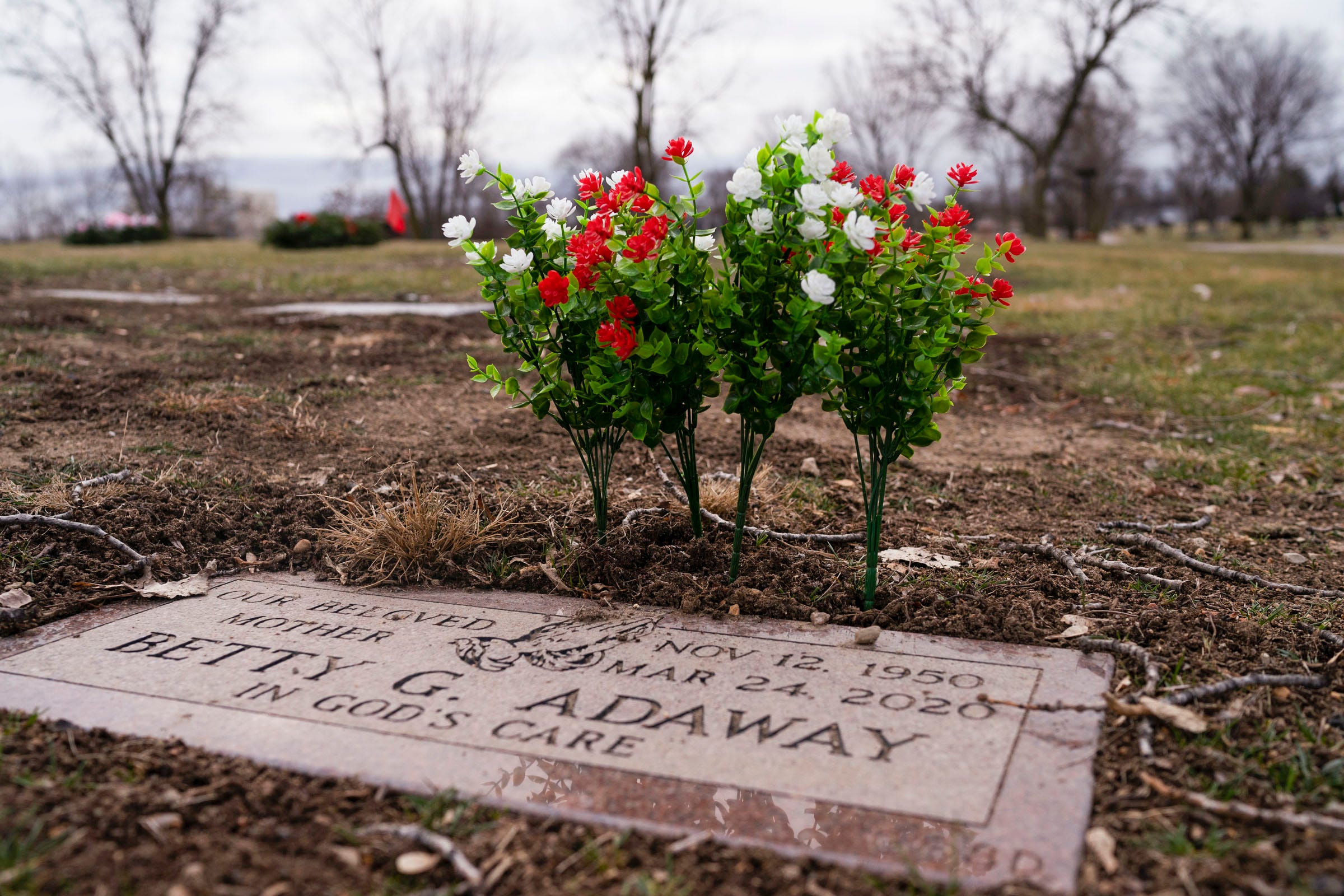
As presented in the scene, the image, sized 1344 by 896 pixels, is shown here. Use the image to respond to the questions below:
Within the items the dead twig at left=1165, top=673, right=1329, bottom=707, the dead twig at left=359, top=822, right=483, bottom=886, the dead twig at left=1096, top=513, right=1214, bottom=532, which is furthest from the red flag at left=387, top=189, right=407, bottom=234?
the dead twig at left=1165, top=673, right=1329, bottom=707

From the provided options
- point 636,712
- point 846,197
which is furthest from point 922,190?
point 636,712

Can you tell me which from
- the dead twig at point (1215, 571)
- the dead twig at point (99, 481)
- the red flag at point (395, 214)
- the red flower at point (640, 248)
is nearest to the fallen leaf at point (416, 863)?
the red flower at point (640, 248)

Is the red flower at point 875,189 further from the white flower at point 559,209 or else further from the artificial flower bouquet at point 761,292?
the white flower at point 559,209

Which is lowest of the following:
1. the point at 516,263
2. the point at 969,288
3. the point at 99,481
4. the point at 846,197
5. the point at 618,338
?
the point at 99,481

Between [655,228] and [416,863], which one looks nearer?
[416,863]

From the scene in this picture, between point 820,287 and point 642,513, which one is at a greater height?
point 820,287

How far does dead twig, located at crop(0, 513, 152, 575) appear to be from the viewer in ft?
9.89

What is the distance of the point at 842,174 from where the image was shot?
2.45 metres

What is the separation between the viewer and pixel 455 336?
24.7 ft

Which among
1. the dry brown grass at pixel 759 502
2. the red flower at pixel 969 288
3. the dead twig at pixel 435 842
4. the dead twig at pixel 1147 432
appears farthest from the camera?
the dead twig at pixel 1147 432

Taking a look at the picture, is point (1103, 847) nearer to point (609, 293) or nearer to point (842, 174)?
point (842, 174)

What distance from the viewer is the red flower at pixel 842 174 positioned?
2.40 meters

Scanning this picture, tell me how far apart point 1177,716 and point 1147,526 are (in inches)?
65.6

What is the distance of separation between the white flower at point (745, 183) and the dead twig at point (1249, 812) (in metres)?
1.60
